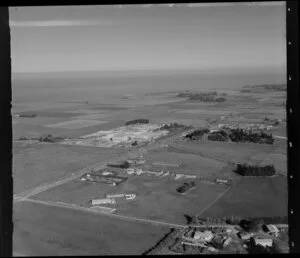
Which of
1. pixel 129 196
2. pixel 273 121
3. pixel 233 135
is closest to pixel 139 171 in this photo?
pixel 129 196

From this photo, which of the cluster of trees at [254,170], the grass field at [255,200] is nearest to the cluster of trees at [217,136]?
the cluster of trees at [254,170]

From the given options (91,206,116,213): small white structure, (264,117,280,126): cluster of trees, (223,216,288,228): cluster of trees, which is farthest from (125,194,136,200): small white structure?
(264,117,280,126): cluster of trees

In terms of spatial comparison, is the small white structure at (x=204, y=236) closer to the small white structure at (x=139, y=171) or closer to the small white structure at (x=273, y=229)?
the small white structure at (x=273, y=229)

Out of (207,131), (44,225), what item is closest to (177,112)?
(207,131)

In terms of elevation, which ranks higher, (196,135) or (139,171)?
(196,135)

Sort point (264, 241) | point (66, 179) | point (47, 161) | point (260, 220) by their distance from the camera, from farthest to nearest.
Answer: point (47, 161), point (66, 179), point (260, 220), point (264, 241)

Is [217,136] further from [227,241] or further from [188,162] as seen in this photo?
[227,241]

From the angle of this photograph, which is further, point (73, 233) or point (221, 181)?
point (221, 181)

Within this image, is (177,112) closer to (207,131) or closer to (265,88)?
(207,131)
